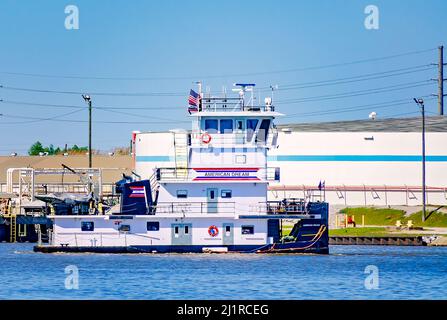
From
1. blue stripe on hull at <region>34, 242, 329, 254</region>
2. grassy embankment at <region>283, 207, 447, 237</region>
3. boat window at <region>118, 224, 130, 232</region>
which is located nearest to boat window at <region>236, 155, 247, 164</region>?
blue stripe on hull at <region>34, 242, 329, 254</region>

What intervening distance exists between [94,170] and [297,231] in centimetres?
1564

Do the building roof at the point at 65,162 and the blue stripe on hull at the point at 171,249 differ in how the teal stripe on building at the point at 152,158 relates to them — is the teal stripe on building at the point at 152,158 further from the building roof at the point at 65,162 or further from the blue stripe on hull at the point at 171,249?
the blue stripe on hull at the point at 171,249

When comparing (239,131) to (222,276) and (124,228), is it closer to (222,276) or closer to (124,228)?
(124,228)

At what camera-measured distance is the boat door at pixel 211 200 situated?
193 ft

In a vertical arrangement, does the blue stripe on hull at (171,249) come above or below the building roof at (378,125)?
below

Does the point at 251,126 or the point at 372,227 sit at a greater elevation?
the point at 251,126

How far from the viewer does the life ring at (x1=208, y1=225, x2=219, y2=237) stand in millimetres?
58844

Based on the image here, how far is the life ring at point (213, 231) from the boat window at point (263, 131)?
5.17 meters

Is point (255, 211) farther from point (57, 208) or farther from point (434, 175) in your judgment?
point (434, 175)

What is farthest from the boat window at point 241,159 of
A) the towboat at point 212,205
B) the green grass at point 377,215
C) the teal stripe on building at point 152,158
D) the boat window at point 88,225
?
the teal stripe on building at point 152,158

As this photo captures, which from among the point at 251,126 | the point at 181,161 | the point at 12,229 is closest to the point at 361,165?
the point at 12,229

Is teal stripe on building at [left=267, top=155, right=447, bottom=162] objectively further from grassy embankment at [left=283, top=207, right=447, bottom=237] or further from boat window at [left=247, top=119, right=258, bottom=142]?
boat window at [left=247, top=119, right=258, bottom=142]

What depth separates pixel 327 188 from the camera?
102 m
